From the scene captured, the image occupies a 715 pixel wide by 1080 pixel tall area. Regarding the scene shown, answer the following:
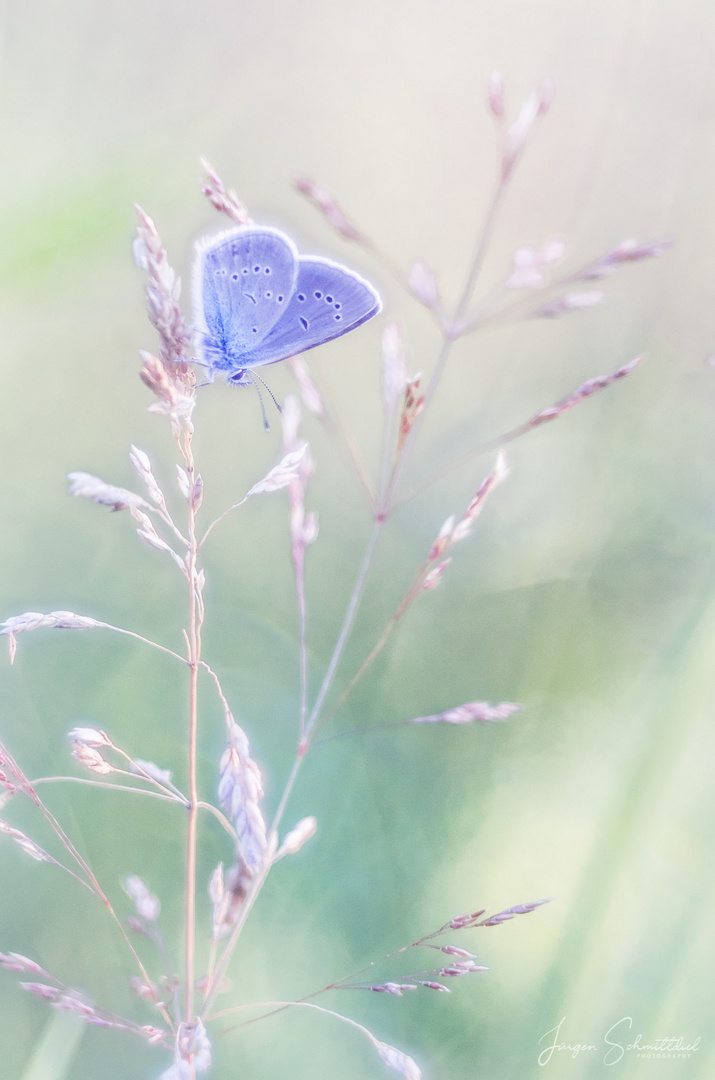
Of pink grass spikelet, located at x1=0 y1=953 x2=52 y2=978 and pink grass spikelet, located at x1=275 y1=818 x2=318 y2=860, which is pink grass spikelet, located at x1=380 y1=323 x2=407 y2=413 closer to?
pink grass spikelet, located at x1=275 y1=818 x2=318 y2=860

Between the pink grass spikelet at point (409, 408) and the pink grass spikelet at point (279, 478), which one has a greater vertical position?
the pink grass spikelet at point (409, 408)

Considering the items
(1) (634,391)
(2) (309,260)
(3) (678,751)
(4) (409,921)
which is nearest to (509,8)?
(1) (634,391)

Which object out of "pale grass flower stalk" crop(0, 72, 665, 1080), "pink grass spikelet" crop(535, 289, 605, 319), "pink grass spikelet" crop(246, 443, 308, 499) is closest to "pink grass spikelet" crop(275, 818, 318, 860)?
"pale grass flower stalk" crop(0, 72, 665, 1080)

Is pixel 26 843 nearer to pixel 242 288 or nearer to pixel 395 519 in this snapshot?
pixel 242 288

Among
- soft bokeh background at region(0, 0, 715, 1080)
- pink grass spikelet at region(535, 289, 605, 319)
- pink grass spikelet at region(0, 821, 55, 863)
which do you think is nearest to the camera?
pink grass spikelet at region(0, 821, 55, 863)

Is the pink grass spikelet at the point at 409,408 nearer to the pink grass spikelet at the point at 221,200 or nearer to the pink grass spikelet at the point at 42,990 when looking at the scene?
the pink grass spikelet at the point at 221,200

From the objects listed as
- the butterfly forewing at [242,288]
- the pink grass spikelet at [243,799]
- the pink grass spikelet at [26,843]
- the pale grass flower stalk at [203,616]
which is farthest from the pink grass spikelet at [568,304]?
the pink grass spikelet at [26,843]

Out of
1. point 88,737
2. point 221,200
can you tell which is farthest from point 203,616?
point 221,200
